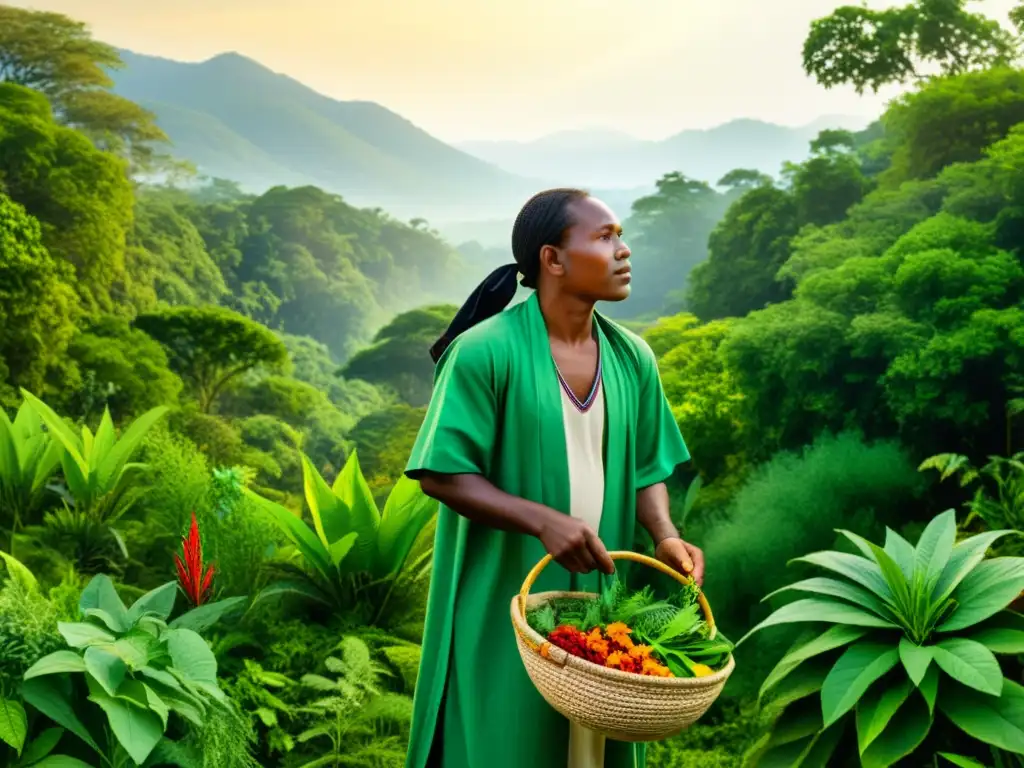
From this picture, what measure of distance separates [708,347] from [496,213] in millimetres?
5933

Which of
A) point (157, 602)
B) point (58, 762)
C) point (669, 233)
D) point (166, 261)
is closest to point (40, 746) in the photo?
point (58, 762)

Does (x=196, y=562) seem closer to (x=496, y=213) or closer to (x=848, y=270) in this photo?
(x=848, y=270)

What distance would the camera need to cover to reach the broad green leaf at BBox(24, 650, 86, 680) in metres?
2.87

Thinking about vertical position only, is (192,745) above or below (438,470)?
below

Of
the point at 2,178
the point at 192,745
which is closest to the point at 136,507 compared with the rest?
the point at 192,745

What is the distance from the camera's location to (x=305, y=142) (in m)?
13.6

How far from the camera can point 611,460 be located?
2.10 m

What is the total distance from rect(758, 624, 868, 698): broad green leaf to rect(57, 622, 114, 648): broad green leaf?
1.90 meters

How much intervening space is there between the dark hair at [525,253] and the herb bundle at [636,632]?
597mm

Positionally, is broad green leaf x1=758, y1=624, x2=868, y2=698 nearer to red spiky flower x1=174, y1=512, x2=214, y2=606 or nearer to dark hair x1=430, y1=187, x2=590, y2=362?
dark hair x1=430, y1=187, x2=590, y2=362

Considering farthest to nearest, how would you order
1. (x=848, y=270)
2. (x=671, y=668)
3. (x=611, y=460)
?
(x=848, y=270)
(x=611, y=460)
(x=671, y=668)

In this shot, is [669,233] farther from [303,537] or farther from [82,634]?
[82,634]

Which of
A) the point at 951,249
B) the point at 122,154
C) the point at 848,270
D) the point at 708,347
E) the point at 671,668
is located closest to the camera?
the point at 671,668

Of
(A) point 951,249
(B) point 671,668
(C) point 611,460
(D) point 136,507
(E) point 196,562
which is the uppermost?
(A) point 951,249
